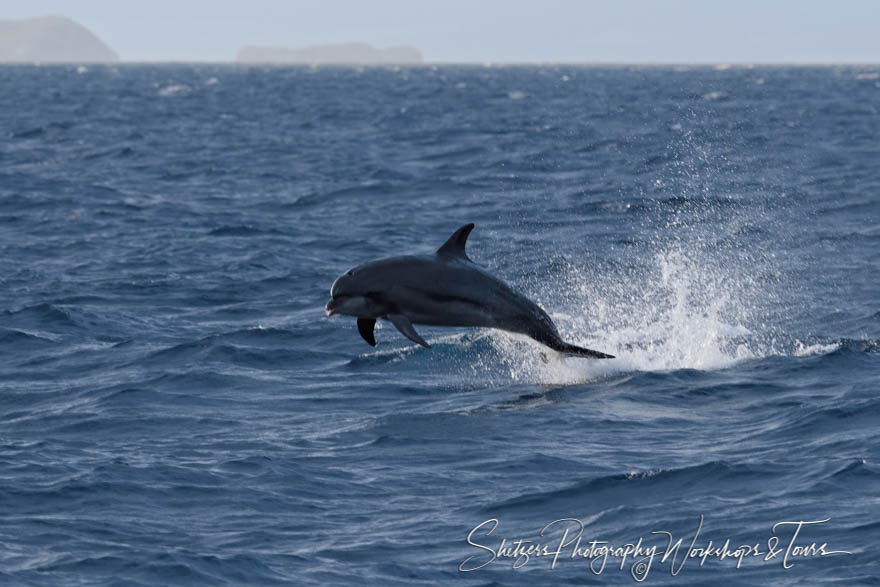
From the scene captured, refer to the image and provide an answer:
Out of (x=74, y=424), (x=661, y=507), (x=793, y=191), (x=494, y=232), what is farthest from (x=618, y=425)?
(x=793, y=191)

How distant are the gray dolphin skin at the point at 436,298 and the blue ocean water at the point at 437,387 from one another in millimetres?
940

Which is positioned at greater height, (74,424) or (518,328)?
(518,328)

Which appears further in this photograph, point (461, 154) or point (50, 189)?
point (461, 154)

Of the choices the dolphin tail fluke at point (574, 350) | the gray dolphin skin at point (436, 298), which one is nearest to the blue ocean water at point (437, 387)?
the dolphin tail fluke at point (574, 350)

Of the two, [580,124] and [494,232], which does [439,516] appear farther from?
[580,124]

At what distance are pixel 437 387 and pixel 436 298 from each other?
2.25 m

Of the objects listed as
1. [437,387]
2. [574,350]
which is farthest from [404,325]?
[437,387]

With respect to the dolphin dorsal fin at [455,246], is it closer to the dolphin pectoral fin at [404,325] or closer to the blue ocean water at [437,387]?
the dolphin pectoral fin at [404,325]

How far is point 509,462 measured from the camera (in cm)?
1225

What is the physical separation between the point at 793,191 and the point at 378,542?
23186mm

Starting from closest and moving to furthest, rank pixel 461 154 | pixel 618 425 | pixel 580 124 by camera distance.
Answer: pixel 618 425 < pixel 461 154 < pixel 580 124

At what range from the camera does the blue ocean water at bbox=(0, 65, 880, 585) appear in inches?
407

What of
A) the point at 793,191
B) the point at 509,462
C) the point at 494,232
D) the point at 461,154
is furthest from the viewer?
the point at 461,154

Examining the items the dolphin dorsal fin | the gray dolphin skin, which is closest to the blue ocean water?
the gray dolphin skin
